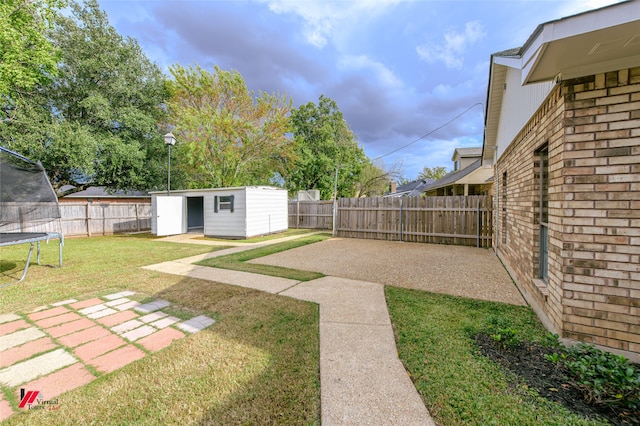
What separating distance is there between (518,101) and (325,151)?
20.5 metres

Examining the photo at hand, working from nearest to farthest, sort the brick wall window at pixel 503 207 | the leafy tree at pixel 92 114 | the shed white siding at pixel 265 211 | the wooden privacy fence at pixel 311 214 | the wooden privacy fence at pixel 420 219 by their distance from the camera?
the brick wall window at pixel 503 207
the wooden privacy fence at pixel 420 219
the shed white siding at pixel 265 211
the leafy tree at pixel 92 114
the wooden privacy fence at pixel 311 214

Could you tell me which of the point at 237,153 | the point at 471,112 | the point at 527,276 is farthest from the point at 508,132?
the point at 237,153

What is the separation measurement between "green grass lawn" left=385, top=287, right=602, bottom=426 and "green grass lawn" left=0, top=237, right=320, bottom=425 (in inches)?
34.3

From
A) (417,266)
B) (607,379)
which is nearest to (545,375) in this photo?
(607,379)

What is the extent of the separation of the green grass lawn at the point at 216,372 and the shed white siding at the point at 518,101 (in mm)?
3720

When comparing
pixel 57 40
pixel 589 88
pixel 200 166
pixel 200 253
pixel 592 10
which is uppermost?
pixel 57 40

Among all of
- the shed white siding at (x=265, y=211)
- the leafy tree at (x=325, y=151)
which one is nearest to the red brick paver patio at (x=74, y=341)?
the shed white siding at (x=265, y=211)

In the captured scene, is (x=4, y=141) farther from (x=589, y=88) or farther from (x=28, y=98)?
(x=589, y=88)

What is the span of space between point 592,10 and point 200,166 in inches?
685

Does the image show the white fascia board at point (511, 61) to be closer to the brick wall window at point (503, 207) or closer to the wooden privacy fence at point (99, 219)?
the brick wall window at point (503, 207)

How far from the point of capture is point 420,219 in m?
9.62

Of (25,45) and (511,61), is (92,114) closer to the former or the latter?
(25,45)

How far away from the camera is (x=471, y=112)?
1237 cm

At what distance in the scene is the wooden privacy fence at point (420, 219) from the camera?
8.60 meters
